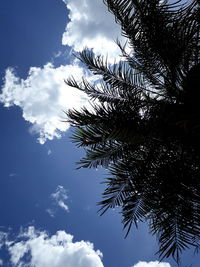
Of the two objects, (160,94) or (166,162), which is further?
(160,94)

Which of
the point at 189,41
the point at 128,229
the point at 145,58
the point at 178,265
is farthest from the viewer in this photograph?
the point at 145,58

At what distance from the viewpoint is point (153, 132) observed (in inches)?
145

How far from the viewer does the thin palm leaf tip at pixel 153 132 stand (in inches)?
133

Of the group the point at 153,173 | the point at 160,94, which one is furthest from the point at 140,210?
the point at 160,94

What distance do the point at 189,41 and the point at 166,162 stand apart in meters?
2.02

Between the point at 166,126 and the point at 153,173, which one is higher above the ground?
the point at 166,126

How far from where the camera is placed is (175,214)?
377cm

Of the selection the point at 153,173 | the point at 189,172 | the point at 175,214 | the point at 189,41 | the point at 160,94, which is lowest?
the point at 175,214

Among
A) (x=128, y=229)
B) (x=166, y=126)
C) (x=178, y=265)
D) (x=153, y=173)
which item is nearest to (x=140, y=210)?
(x=128, y=229)

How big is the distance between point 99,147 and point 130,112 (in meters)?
0.83

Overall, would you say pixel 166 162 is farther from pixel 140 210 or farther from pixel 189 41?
pixel 189 41

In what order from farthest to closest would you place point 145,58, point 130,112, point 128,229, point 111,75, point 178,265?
point 111,75, point 145,58, point 128,229, point 130,112, point 178,265

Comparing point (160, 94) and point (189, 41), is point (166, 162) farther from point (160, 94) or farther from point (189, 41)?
point (189, 41)

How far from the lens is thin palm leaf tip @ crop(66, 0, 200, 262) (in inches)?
133
